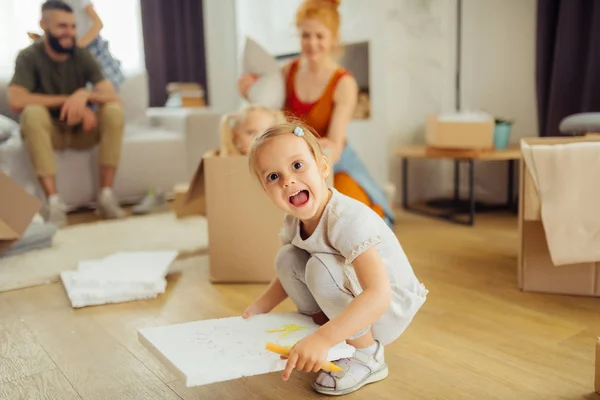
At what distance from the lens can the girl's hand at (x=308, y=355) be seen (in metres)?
0.80

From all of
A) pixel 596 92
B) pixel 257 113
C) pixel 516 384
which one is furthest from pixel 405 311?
pixel 596 92

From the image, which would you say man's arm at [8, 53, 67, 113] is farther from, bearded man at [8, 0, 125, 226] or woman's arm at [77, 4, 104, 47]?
woman's arm at [77, 4, 104, 47]

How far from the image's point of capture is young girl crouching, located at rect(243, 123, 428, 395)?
85 centimetres

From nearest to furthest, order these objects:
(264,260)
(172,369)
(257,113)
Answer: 1. (172,369)
2. (264,260)
3. (257,113)

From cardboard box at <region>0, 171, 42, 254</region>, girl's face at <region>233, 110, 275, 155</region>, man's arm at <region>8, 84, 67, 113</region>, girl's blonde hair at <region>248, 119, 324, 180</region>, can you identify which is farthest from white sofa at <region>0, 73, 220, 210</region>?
girl's blonde hair at <region>248, 119, 324, 180</region>

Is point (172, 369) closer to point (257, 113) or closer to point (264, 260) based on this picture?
point (264, 260)

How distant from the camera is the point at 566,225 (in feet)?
4.33

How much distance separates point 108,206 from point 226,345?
5.93 ft

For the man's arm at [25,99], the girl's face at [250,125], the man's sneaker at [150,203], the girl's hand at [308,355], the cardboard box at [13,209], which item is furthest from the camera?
the man's sneaker at [150,203]

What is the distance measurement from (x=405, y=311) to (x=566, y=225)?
0.54 m

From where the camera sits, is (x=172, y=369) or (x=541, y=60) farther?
(x=541, y=60)

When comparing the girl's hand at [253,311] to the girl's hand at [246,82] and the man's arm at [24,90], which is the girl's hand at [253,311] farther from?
the man's arm at [24,90]

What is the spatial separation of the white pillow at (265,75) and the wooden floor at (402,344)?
2.02ft

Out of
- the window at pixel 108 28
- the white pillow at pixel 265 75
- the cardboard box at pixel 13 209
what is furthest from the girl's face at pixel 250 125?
the window at pixel 108 28
